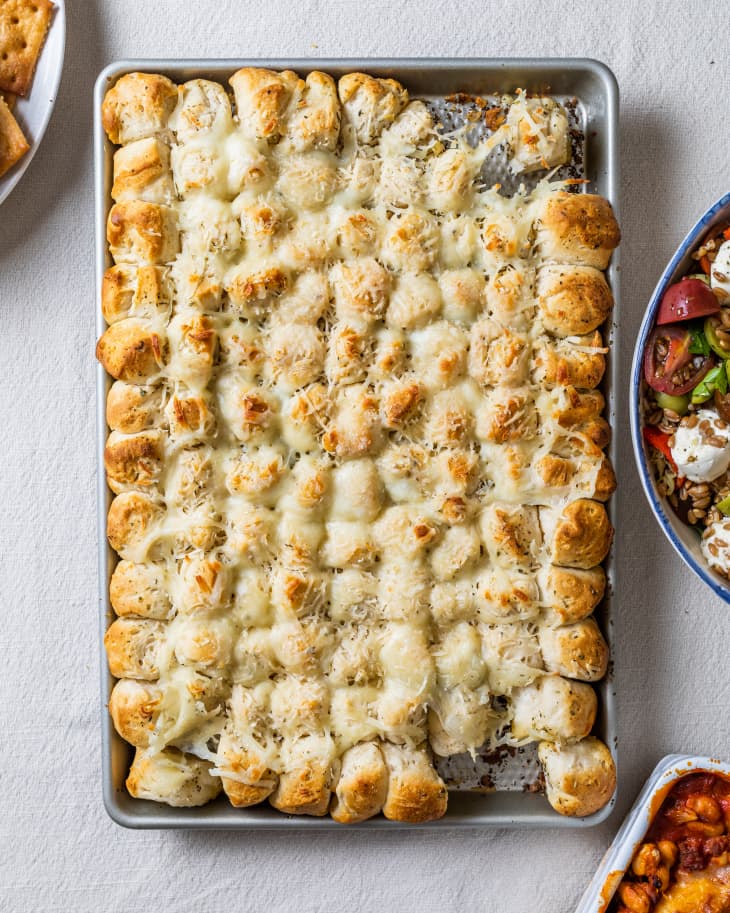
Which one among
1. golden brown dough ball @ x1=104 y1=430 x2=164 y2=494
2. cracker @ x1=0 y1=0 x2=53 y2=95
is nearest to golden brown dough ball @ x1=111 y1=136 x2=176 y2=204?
cracker @ x1=0 y1=0 x2=53 y2=95

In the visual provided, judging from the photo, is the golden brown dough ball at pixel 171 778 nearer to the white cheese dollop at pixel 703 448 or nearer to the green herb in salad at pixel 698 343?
the white cheese dollop at pixel 703 448

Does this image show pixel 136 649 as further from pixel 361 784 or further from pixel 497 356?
pixel 497 356

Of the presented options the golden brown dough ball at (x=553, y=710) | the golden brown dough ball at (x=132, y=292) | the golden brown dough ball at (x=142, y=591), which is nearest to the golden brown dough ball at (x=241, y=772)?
the golden brown dough ball at (x=142, y=591)

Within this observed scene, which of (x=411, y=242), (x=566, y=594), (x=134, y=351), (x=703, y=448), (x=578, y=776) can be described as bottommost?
(x=578, y=776)

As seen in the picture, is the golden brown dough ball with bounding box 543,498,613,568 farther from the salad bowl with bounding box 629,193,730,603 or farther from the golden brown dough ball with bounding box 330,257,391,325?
the golden brown dough ball with bounding box 330,257,391,325

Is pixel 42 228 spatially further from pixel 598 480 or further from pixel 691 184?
pixel 691 184

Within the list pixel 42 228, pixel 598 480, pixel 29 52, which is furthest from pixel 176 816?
pixel 29 52

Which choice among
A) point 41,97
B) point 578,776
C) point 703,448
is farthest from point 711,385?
point 41,97
